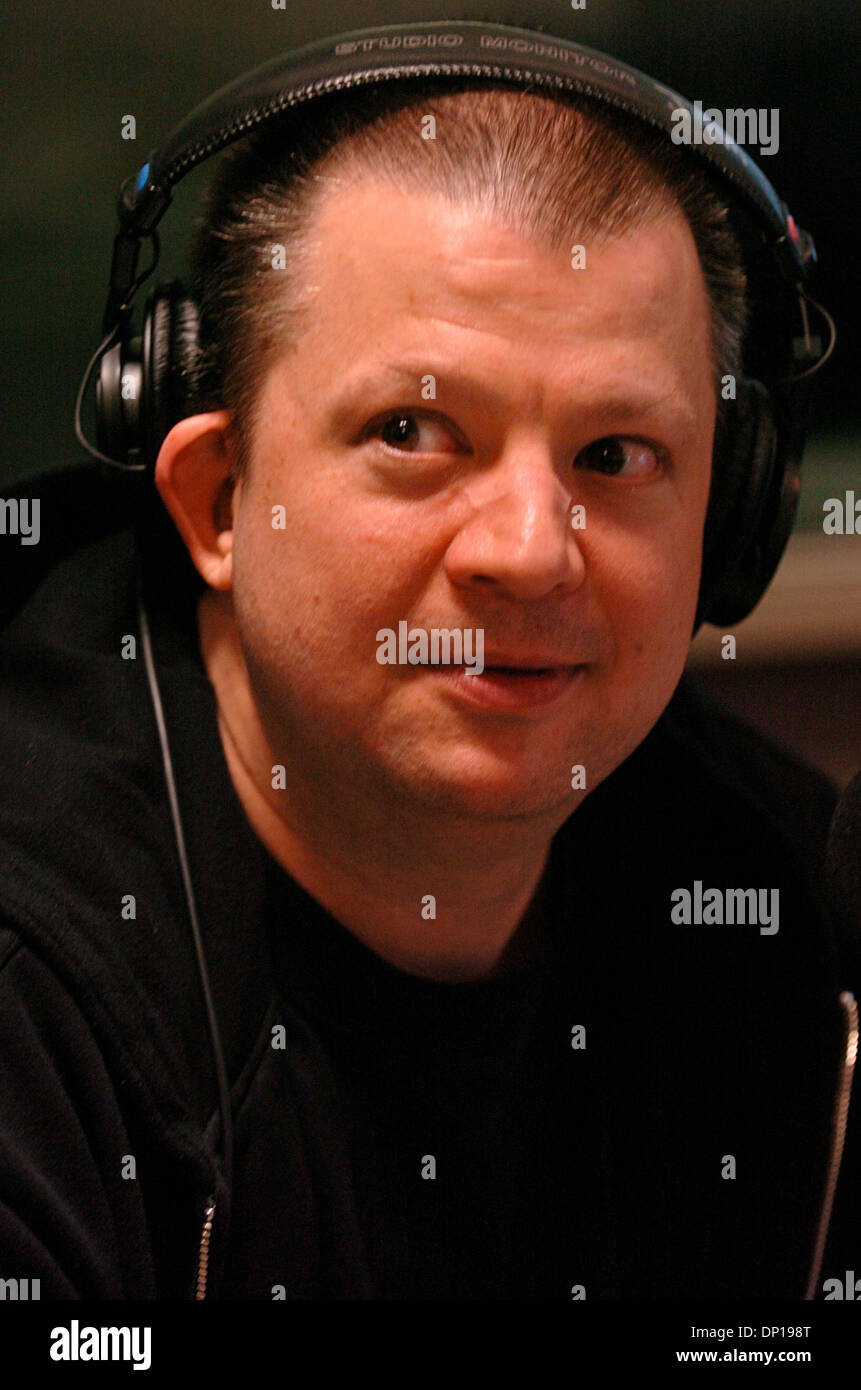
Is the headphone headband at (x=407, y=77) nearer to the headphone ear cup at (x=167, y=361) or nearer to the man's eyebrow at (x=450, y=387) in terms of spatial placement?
the headphone ear cup at (x=167, y=361)

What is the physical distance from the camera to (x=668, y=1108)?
3.37ft

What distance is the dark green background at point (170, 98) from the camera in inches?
44.0

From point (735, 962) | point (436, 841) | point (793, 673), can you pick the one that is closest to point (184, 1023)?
point (436, 841)

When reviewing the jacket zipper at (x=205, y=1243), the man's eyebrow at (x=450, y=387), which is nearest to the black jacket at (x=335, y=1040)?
the jacket zipper at (x=205, y=1243)

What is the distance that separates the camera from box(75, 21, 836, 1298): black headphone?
0.83 meters

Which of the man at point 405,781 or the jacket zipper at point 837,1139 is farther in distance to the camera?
the jacket zipper at point 837,1139

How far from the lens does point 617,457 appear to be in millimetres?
880

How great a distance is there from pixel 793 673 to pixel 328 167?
0.89 metres

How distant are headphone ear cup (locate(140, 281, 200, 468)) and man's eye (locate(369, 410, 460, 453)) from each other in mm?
154

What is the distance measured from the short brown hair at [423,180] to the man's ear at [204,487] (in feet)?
0.07

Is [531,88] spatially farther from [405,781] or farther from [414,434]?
[405,781]

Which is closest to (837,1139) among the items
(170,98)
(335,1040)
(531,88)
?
(335,1040)

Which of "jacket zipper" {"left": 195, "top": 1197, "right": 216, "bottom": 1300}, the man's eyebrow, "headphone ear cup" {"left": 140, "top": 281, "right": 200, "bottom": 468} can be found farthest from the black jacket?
the man's eyebrow

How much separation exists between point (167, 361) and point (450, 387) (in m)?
0.21
